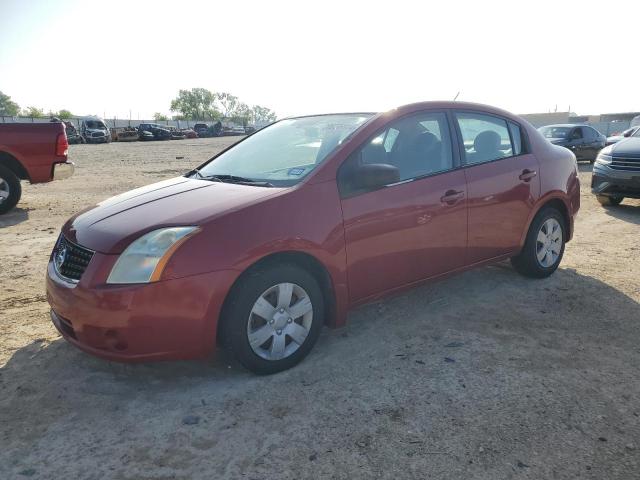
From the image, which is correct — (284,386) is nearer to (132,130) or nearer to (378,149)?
(378,149)

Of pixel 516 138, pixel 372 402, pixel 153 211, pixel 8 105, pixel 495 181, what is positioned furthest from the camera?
pixel 8 105

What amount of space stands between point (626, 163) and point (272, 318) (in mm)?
7348

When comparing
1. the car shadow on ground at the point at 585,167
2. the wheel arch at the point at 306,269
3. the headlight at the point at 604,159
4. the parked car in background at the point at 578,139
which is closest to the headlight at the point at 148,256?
the wheel arch at the point at 306,269

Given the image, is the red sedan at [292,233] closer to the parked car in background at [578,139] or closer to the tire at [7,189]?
the tire at [7,189]

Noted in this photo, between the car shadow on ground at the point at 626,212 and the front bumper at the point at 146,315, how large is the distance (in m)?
7.12

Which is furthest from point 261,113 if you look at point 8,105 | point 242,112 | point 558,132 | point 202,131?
point 558,132

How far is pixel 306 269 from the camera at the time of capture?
3229mm

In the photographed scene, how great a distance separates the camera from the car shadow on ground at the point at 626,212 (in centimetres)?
785

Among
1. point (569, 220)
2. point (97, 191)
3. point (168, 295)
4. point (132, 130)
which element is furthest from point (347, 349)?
point (132, 130)

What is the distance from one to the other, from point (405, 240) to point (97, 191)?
912cm

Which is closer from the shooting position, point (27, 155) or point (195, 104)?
point (27, 155)

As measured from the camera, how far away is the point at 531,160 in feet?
15.0

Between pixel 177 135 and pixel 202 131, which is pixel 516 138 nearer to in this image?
pixel 177 135

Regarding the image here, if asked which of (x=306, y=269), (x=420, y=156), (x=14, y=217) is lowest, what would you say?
(x=14, y=217)
